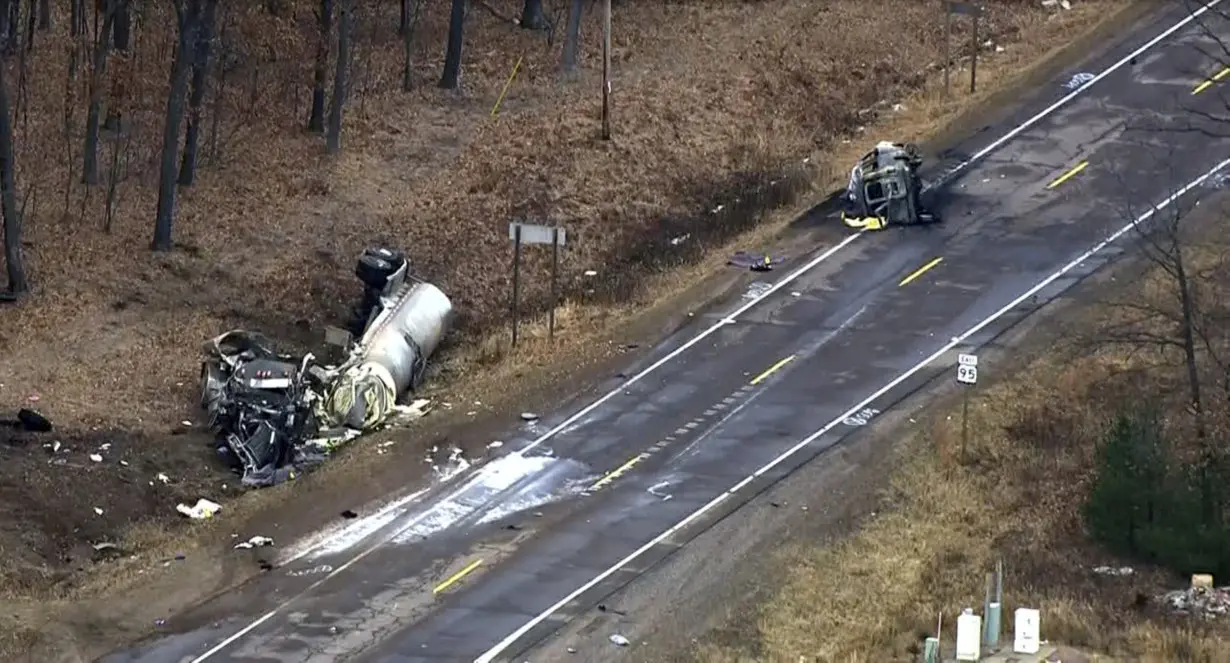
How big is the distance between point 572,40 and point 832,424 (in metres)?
19.3

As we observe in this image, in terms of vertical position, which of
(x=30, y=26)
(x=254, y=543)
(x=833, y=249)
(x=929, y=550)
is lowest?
(x=254, y=543)

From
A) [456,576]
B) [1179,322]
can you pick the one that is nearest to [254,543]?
[456,576]

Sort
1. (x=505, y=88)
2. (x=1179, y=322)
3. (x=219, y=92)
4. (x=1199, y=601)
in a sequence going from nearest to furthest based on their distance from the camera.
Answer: (x=1199, y=601), (x=1179, y=322), (x=219, y=92), (x=505, y=88)

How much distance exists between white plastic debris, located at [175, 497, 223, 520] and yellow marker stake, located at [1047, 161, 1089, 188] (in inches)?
763

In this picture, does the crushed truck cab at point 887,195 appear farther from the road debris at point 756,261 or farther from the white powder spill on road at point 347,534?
the white powder spill on road at point 347,534

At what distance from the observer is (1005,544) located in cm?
2755

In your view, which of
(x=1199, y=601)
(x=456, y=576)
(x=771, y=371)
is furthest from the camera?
(x=771, y=371)

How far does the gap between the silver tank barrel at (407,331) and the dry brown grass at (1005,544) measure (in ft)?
26.7

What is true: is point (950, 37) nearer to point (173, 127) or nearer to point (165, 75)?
point (165, 75)

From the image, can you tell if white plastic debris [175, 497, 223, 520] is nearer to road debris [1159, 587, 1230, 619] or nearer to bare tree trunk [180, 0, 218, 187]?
road debris [1159, 587, 1230, 619]

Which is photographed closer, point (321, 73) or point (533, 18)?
point (321, 73)

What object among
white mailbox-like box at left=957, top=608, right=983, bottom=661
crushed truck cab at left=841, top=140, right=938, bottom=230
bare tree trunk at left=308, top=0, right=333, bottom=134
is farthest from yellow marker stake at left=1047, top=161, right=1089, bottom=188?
white mailbox-like box at left=957, top=608, right=983, bottom=661

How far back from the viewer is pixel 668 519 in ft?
92.7

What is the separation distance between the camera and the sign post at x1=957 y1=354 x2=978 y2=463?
1109 inches
